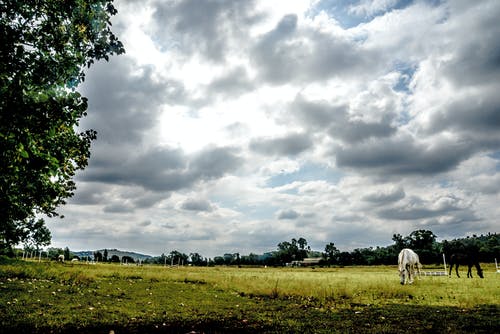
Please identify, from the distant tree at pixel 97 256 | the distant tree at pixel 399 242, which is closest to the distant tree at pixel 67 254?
the distant tree at pixel 97 256

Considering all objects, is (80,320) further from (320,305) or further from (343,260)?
(343,260)

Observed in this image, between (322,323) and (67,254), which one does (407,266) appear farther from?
(67,254)

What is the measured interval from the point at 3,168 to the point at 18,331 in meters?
4.56

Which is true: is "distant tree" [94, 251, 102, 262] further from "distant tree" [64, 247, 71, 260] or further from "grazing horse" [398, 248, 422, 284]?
"grazing horse" [398, 248, 422, 284]

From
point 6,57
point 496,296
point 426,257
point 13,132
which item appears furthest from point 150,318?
point 426,257

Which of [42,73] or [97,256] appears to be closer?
[42,73]

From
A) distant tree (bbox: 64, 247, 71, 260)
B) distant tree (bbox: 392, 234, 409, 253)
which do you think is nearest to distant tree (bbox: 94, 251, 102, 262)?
distant tree (bbox: 64, 247, 71, 260)

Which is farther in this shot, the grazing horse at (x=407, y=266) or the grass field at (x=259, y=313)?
the grazing horse at (x=407, y=266)

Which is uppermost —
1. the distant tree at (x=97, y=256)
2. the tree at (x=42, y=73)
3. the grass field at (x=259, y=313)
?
the tree at (x=42, y=73)

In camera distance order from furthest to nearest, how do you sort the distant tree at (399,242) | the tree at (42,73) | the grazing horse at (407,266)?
the distant tree at (399,242) < the grazing horse at (407,266) < the tree at (42,73)

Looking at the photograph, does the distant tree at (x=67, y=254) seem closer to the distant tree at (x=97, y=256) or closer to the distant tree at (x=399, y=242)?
the distant tree at (x=97, y=256)

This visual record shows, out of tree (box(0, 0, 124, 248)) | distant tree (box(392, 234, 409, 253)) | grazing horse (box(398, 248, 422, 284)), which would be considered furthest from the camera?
distant tree (box(392, 234, 409, 253))

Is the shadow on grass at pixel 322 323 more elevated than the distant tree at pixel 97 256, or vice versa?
the shadow on grass at pixel 322 323

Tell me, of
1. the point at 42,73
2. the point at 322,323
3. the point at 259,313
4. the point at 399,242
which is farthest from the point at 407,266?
the point at 399,242
